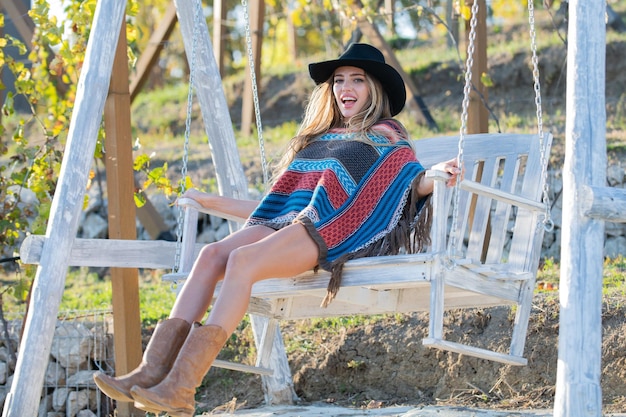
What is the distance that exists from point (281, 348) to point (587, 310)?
6.84 feet

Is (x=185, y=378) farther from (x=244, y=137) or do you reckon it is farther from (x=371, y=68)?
(x=244, y=137)

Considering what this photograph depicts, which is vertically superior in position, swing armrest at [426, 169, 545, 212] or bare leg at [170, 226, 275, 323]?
swing armrest at [426, 169, 545, 212]

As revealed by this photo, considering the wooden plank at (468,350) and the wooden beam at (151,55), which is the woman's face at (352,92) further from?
the wooden beam at (151,55)

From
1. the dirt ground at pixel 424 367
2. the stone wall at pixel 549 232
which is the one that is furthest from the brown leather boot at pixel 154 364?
the stone wall at pixel 549 232

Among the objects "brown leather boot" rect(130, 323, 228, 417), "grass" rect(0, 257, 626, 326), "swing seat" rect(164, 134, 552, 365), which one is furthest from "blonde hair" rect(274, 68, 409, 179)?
"brown leather boot" rect(130, 323, 228, 417)

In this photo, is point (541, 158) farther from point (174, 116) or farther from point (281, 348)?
point (174, 116)

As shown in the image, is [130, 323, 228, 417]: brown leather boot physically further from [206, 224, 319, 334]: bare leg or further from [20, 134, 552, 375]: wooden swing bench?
[20, 134, 552, 375]: wooden swing bench

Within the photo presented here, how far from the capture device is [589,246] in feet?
10.0

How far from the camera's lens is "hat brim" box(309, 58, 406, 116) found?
396cm

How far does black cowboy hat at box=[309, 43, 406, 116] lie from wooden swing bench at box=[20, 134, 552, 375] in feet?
1.40

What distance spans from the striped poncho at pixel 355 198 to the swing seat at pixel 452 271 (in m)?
0.18

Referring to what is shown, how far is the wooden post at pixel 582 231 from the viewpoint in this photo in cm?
300

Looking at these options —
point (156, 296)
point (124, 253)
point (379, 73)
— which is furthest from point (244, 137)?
point (379, 73)

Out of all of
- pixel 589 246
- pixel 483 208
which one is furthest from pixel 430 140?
pixel 589 246
